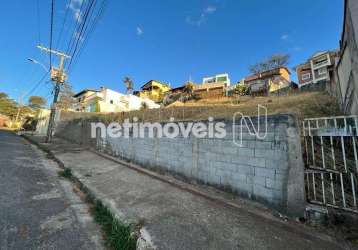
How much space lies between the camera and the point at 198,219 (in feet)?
9.46

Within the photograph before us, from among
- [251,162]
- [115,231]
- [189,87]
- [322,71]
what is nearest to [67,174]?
[115,231]

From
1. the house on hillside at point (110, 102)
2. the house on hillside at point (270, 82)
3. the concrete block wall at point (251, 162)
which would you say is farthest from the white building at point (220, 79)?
the concrete block wall at point (251, 162)

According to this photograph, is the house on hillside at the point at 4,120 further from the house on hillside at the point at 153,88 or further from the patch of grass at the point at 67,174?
the patch of grass at the point at 67,174

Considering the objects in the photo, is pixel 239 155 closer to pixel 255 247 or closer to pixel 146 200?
pixel 255 247

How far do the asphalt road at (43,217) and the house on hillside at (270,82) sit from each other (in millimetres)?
24321

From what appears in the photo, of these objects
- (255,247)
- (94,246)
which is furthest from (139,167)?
(255,247)

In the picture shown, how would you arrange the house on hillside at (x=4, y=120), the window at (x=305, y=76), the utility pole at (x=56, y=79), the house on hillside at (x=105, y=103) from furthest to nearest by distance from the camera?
the house on hillside at (x=4, y=120)
the window at (x=305, y=76)
the house on hillside at (x=105, y=103)
the utility pole at (x=56, y=79)

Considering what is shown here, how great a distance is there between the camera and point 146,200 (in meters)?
3.61

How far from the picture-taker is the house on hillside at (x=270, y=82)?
2402cm

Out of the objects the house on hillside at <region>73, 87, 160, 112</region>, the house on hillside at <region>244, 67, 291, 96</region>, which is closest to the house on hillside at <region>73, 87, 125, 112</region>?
the house on hillside at <region>73, 87, 160, 112</region>

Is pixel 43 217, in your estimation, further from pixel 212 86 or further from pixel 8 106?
pixel 8 106

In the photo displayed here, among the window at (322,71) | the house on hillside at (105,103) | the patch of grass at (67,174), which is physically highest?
the window at (322,71)

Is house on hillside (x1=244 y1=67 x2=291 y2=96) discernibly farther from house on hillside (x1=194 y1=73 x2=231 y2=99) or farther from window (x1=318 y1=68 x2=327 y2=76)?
house on hillside (x1=194 y1=73 x2=231 y2=99)

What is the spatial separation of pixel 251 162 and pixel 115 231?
9.07 ft
